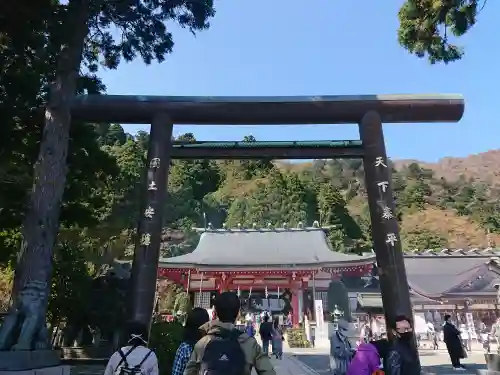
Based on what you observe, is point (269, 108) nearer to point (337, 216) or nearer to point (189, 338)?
point (189, 338)

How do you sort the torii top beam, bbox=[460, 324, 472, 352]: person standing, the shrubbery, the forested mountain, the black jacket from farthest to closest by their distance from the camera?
bbox=[460, 324, 472, 352]: person standing
the forested mountain
the torii top beam
the shrubbery
the black jacket

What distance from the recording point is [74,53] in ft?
25.0

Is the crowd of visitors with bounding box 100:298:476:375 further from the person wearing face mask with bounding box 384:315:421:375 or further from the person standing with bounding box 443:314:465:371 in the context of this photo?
the person standing with bounding box 443:314:465:371

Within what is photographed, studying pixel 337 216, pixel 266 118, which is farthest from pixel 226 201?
pixel 266 118

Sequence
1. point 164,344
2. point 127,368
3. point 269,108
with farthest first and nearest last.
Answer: point 269,108 → point 164,344 → point 127,368

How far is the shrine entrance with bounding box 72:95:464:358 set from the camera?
718 centimetres

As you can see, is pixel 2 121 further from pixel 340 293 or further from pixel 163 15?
pixel 340 293

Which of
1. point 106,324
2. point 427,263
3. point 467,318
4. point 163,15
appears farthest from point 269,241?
point 163,15

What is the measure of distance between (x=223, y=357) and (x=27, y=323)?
4.54 meters

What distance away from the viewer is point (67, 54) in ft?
24.9

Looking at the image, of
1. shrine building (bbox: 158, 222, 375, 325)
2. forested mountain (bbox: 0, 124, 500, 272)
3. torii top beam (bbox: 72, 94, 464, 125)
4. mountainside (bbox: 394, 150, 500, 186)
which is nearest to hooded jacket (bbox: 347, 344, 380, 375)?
torii top beam (bbox: 72, 94, 464, 125)

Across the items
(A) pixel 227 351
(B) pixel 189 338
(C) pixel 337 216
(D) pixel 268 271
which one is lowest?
(A) pixel 227 351

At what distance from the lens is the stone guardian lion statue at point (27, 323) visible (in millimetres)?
5590

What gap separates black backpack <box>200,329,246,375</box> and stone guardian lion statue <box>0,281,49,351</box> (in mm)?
4282
